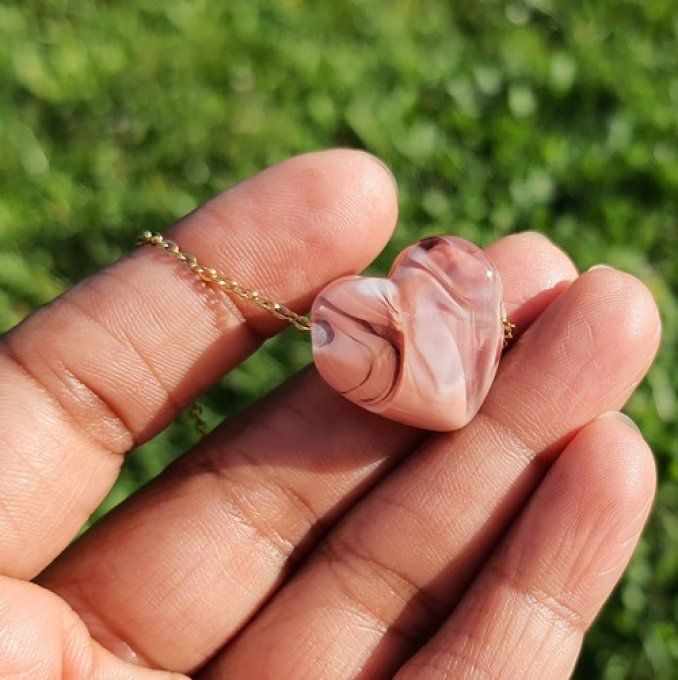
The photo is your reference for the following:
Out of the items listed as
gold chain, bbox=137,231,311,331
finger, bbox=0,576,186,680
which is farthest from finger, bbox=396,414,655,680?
gold chain, bbox=137,231,311,331

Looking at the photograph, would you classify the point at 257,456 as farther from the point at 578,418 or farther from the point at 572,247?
the point at 572,247

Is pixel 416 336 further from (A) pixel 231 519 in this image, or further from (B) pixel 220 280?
(A) pixel 231 519

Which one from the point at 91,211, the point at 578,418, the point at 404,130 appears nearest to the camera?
the point at 578,418

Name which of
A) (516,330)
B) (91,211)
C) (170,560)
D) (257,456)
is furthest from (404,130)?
(170,560)

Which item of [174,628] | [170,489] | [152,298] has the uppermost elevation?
[152,298]

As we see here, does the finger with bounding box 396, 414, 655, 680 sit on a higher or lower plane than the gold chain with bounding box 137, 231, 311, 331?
lower

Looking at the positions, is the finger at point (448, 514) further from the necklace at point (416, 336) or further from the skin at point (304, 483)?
the necklace at point (416, 336)

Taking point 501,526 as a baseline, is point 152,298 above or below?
above

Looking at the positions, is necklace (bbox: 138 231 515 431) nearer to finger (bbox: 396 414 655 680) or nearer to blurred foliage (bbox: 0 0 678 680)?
finger (bbox: 396 414 655 680)
